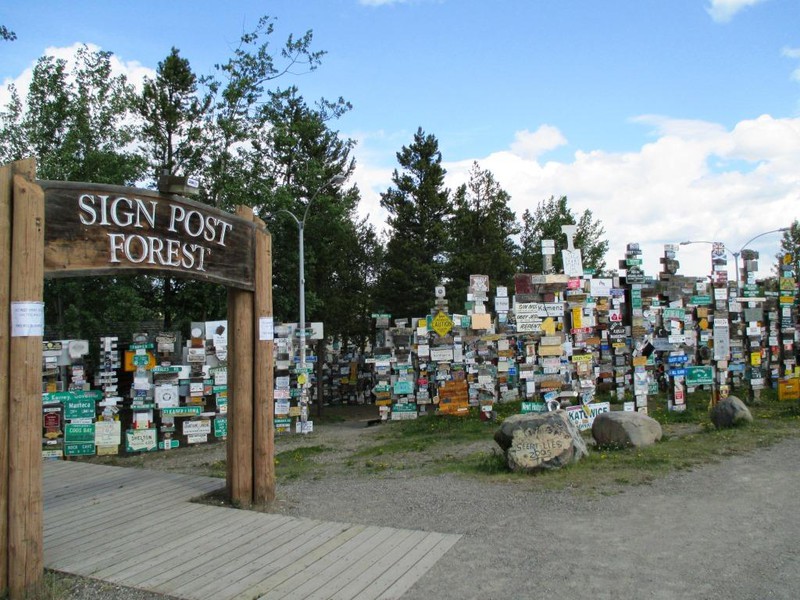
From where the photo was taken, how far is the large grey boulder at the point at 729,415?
38.4 feet

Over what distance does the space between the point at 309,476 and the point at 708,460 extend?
6028 millimetres

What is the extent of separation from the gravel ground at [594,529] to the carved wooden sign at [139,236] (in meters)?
2.66

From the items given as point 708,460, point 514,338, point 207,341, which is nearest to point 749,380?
point 514,338

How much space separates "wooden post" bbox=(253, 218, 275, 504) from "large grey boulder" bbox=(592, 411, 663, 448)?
581cm

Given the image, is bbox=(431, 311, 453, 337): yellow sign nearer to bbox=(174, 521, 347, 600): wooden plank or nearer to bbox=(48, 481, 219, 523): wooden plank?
bbox=(48, 481, 219, 523): wooden plank

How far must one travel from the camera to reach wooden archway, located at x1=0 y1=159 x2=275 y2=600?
187 inches

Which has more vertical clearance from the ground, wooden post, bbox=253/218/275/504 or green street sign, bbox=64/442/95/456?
wooden post, bbox=253/218/275/504

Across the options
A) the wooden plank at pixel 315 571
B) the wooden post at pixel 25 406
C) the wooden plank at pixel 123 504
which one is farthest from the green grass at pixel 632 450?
the wooden post at pixel 25 406

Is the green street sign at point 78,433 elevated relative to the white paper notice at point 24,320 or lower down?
lower down

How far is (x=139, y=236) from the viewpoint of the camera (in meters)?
5.88

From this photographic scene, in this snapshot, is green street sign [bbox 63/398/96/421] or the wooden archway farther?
green street sign [bbox 63/398/96/421]

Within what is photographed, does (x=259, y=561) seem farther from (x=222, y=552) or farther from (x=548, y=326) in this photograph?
(x=548, y=326)

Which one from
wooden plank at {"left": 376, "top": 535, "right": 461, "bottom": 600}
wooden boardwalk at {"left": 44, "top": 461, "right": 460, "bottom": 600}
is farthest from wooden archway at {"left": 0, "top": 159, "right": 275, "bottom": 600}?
wooden plank at {"left": 376, "top": 535, "right": 461, "bottom": 600}

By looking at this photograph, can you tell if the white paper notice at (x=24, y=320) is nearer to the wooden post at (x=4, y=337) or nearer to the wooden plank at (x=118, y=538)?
the wooden post at (x=4, y=337)
